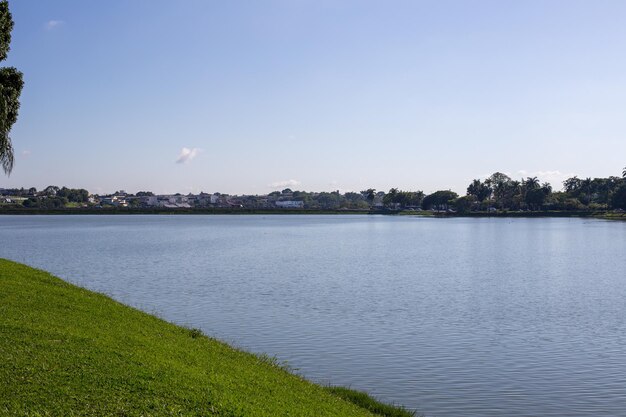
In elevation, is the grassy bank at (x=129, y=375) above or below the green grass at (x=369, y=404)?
above

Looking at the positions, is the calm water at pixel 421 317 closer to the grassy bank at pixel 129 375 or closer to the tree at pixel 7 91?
the grassy bank at pixel 129 375

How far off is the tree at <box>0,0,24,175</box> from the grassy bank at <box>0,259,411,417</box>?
594 inches

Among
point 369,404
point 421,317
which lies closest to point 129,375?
point 369,404

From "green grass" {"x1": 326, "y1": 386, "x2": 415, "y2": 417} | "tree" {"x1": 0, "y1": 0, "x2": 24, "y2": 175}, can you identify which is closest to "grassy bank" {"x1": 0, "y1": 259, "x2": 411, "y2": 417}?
"green grass" {"x1": 326, "y1": 386, "x2": 415, "y2": 417}

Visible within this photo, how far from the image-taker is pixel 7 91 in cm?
3966

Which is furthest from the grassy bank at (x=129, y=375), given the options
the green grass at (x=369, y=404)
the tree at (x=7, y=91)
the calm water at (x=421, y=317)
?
the tree at (x=7, y=91)

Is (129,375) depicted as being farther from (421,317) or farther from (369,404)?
(421,317)

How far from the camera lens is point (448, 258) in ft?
277

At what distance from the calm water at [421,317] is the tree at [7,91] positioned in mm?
12739

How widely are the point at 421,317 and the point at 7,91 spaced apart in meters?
28.8

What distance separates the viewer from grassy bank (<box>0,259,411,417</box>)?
569 inches

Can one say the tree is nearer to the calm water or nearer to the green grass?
the calm water

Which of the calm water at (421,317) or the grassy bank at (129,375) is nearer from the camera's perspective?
the grassy bank at (129,375)

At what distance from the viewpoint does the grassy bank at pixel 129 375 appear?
1446 cm
